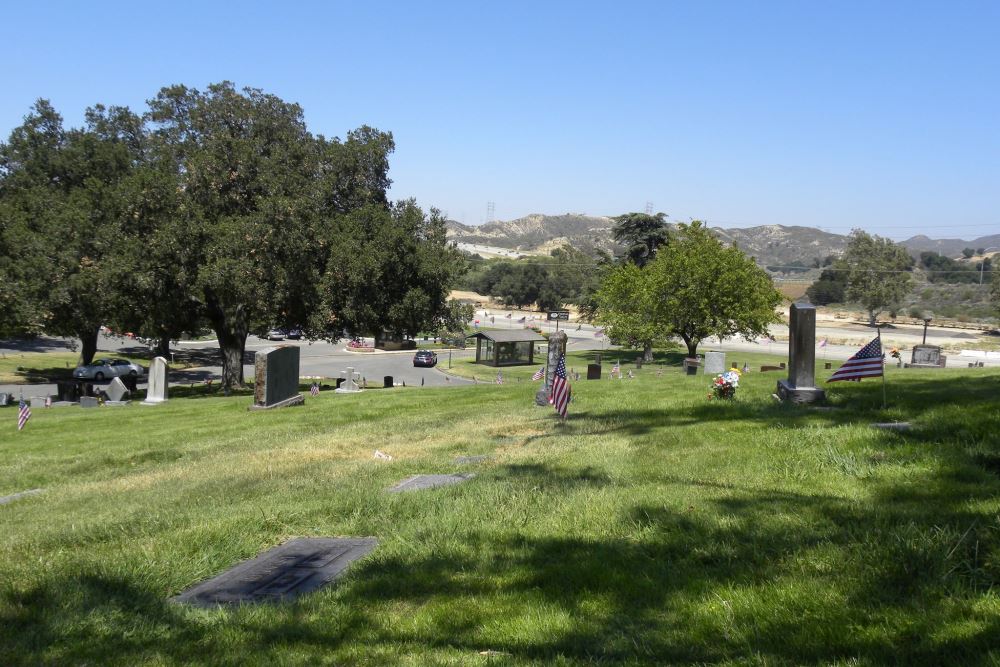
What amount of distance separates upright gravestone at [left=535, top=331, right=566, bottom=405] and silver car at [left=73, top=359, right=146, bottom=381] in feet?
102

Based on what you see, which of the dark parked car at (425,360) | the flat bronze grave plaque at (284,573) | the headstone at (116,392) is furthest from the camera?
the dark parked car at (425,360)

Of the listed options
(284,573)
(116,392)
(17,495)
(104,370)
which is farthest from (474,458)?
(104,370)

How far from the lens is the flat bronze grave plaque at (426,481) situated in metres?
8.61

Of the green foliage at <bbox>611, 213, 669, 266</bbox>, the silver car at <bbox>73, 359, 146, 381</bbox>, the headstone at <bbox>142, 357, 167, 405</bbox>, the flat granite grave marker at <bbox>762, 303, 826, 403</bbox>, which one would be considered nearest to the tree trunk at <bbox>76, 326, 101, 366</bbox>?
the silver car at <bbox>73, 359, 146, 381</bbox>

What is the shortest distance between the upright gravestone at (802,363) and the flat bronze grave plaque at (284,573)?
8325 mm

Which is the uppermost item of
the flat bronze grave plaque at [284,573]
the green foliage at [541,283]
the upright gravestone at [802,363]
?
the green foliage at [541,283]

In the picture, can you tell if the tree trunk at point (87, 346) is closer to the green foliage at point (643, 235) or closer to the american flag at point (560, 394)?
the american flag at point (560, 394)

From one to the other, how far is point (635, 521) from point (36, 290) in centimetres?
2943

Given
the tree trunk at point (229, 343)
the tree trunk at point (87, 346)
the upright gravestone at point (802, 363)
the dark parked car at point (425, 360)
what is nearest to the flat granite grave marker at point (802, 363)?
the upright gravestone at point (802, 363)

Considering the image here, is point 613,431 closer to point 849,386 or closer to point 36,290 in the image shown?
point 849,386

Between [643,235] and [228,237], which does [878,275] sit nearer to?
[643,235]

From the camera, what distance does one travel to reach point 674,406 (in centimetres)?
1341

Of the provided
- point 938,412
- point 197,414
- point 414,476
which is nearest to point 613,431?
point 414,476

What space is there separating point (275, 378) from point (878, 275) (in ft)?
367
